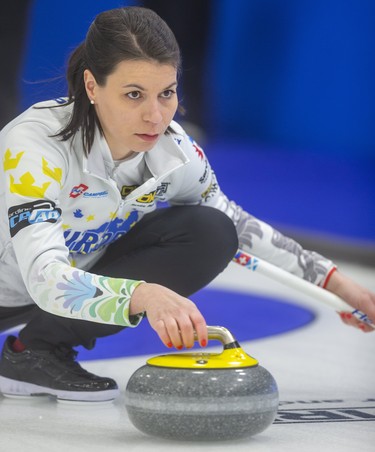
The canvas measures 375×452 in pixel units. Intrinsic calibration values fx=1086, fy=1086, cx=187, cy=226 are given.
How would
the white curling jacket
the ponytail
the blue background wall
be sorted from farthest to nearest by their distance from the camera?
1. the blue background wall
2. the ponytail
3. the white curling jacket

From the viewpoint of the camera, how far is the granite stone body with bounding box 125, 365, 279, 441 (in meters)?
1.73

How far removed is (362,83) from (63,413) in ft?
18.9

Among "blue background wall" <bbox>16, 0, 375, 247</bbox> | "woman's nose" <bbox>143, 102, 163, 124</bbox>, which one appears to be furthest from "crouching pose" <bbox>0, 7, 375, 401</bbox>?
"blue background wall" <bbox>16, 0, 375, 247</bbox>

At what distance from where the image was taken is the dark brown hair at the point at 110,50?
6.48 feet

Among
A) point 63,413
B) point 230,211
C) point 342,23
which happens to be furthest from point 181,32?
point 63,413

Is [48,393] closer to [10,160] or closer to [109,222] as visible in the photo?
[109,222]

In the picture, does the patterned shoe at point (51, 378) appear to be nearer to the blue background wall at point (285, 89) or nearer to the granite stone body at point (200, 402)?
the granite stone body at point (200, 402)

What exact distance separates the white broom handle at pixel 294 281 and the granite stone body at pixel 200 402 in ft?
1.94

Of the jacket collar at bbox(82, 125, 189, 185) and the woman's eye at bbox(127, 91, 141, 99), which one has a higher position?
the woman's eye at bbox(127, 91, 141, 99)

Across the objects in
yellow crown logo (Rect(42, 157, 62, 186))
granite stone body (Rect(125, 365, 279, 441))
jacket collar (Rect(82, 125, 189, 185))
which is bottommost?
granite stone body (Rect(125, 365, 279, 441))

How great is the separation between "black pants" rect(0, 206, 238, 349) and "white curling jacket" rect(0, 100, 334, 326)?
4 centimetres

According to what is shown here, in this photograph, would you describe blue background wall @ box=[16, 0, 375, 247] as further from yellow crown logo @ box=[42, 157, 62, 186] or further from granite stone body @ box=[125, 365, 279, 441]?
granite stone body @ box=[125, 365, 279, 441]

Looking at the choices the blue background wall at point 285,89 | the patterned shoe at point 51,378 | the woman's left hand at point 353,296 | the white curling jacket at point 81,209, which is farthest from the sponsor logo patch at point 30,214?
the blue background wall at point 285,89

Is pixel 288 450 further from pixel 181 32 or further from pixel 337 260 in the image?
pixel 181 32
